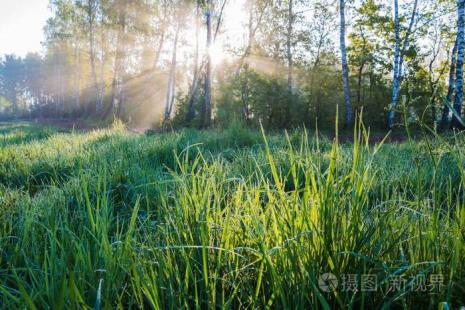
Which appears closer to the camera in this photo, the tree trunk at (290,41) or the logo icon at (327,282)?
the logo icon at (327,282)

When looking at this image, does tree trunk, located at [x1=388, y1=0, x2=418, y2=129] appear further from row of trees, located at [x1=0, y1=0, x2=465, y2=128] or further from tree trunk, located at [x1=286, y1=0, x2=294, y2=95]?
tree trunk, located at [x1=286, y1=0, x2=294, y2=95]

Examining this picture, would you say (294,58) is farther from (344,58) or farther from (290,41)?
(344,58)

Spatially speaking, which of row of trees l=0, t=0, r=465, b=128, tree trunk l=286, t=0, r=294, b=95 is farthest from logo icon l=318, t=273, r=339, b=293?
tree trunk l=286, t=0, r=294, b=95

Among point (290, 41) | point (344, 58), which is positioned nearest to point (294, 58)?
point (290, 41)

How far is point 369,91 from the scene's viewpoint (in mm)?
18156

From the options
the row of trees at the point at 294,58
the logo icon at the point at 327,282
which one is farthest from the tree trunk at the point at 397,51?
the logo icon at the point at 327,282

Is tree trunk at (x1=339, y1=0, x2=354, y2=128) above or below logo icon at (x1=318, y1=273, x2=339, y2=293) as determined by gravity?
above

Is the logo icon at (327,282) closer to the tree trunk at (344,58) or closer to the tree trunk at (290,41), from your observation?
the tree trunk at (344,58)

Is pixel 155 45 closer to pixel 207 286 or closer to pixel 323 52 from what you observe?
pixel 323 52

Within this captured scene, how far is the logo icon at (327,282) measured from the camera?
837mm

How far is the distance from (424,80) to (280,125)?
9842 mm

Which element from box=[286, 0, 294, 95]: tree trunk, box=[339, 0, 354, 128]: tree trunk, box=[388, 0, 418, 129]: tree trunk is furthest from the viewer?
box=[286, 0, 294, 95]: tree trunk

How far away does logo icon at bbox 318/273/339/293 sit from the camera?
84 centimetres

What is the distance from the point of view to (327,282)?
0.85m
